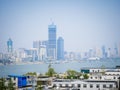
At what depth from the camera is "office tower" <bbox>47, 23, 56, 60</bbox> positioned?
6782cm

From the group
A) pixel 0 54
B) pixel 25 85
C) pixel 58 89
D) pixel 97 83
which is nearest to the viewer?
pixel 58 89

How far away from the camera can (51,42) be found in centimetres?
7025

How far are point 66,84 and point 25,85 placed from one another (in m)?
0.93

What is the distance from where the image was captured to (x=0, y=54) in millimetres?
56531

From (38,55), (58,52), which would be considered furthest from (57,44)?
(38,55)

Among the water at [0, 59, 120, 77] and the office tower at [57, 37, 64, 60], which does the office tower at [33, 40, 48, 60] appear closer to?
the office tower at [57, 37, 64, 60]

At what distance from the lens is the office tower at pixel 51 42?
2670 inches

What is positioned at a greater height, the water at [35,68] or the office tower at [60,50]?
the office tower at [60,50]

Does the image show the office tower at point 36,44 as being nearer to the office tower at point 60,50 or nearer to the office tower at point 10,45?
the office tower at point 60,50

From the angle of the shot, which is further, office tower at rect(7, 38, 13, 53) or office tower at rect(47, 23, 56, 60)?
office tower at rect(47, 23, 56, 60)

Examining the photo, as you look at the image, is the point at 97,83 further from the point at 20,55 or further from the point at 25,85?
the point at 20,55

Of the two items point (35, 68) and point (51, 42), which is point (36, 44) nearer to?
point (51, 42)

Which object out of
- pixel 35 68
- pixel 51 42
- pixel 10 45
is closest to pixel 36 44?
pixel 51 42

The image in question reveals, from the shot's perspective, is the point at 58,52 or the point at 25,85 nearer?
the point at 25,85
